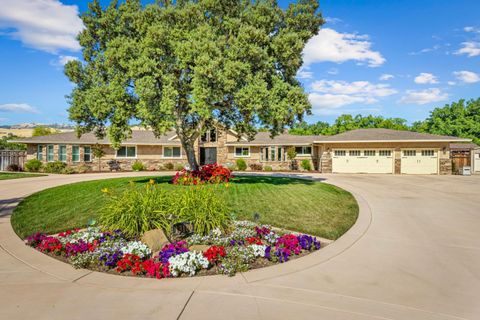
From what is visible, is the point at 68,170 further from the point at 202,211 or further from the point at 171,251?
the point at 171,251

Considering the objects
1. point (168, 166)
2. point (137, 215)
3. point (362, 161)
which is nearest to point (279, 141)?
point (362, 161)

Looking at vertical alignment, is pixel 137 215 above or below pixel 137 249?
above

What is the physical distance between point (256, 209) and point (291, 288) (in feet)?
18.4

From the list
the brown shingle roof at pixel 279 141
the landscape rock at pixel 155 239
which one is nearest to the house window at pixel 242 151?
the brown shingle roof at pixel 279 141

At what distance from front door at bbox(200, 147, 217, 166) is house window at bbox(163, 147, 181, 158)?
8.68 feet

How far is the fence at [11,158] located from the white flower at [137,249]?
2851 cm

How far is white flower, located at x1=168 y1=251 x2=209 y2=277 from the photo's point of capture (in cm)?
513

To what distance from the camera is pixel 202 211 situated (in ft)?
24.7

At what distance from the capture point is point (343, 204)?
11758 mm

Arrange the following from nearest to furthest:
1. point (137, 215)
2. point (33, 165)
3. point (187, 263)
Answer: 1. point (187, 263)
2. point (137, 215)
3. point (33, 165)

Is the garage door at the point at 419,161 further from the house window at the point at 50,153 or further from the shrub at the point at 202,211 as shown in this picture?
the house window at the point at 50,153

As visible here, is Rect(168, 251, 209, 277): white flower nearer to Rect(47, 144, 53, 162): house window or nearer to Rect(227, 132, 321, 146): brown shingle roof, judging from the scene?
Rect(227, 132, 321, 146): brown shingle roof

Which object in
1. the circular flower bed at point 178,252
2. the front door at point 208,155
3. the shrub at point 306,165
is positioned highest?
the front door at point 208,155

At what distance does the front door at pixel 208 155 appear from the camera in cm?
3216
